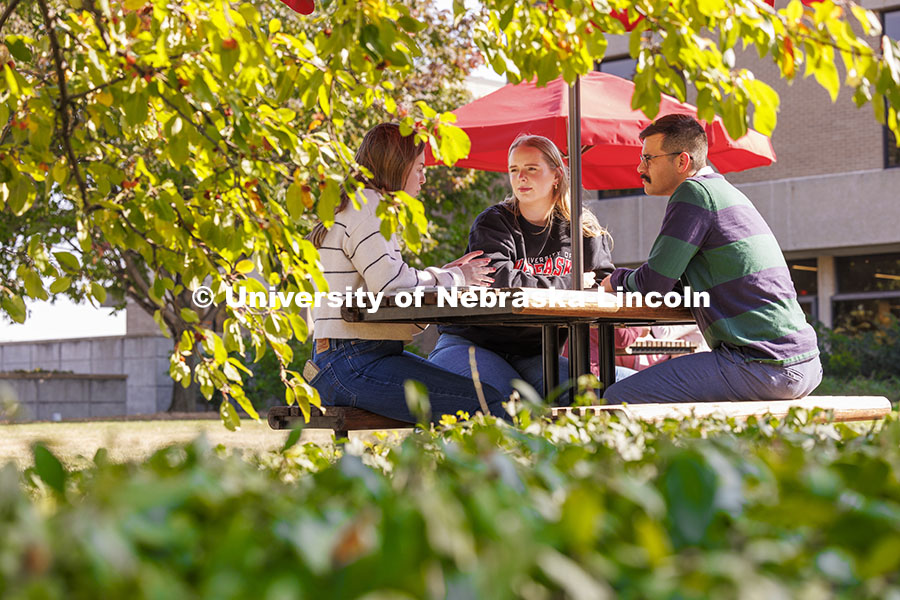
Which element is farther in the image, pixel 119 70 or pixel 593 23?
pixel 119 70

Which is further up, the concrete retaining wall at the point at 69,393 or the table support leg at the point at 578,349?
the table support leg at the point at 578,349


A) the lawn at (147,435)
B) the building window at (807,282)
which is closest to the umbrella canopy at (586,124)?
the lawn at (147,435)

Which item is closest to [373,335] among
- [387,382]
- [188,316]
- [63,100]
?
[387,382]

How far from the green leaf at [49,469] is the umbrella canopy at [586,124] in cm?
429

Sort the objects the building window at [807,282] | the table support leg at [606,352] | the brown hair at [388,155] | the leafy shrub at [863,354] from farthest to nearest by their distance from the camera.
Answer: the building window at [807,282] < the leafy shrub at [863,354] < the table support leg at [606,352] < the brown hair at [388,155]

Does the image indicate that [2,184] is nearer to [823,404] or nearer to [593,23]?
[593,23]

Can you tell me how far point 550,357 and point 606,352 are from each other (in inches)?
20.9

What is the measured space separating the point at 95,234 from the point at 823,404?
2.82 metres

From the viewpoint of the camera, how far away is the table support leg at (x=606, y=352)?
4.65 m

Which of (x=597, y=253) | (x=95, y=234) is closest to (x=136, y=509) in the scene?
(x=95, y=234)

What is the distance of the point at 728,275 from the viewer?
13.6 feet

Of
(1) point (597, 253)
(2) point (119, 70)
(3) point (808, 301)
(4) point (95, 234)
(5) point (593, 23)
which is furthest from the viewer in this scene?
(3) point (808, 301)

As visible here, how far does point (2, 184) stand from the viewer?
2.85 m

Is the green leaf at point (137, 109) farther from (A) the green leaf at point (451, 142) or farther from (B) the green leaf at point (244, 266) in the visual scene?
(A) the green leaf at point (451, 142)
